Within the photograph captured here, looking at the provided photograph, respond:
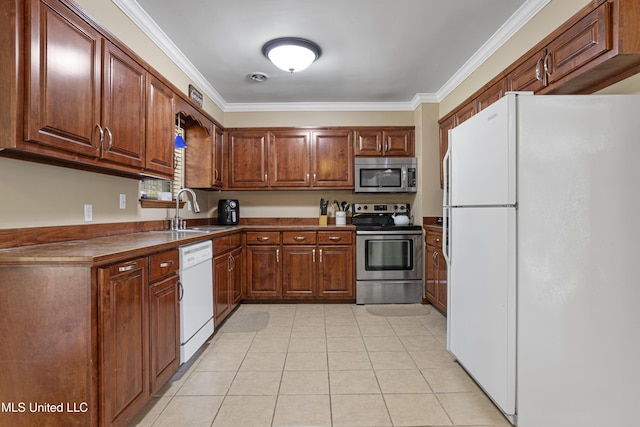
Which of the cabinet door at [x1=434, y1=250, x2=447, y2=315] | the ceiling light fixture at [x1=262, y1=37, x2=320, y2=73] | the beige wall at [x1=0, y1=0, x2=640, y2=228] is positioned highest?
the ceiling light fixture at [x1=262, y1=37, x2=320, y2=73]

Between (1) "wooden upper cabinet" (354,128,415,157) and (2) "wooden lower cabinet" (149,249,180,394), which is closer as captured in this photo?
(2) "wooden lower cabinet" (149,249,180,394)

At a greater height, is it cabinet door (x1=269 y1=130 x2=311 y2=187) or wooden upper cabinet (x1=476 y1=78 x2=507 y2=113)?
wooden upper cabinet (x1=476 y1=78 x2=507 y2=113)

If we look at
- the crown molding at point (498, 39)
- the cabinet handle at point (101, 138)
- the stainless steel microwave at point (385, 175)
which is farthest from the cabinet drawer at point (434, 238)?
the cabinet handle at point (101, 138)

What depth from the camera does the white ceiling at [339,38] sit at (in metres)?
2.29

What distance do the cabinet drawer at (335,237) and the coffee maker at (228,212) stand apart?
1.11m

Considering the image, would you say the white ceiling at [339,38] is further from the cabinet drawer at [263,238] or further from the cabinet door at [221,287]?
the cabinet door at [221,287]

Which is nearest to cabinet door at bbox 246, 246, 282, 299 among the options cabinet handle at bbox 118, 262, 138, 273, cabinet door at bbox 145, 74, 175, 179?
cabinet door at bbox 145, 74, 175, 179

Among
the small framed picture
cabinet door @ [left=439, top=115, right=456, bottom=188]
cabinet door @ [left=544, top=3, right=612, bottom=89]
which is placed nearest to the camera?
cabinet door @ [left=544, top=3, right=612, bottom=89]

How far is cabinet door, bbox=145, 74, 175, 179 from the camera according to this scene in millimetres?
2342

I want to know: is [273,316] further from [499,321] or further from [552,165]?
[552,165]

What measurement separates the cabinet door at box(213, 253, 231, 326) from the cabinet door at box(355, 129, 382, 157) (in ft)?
6.85

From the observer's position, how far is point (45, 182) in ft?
5.81

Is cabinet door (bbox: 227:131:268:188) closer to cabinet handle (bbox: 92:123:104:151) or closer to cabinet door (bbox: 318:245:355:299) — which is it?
cabinet door (bbox: 318:245:355:299)

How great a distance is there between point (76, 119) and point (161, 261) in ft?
2.75
